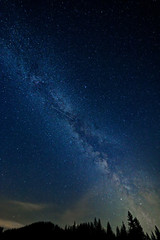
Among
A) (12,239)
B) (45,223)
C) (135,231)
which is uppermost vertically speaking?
(45,223)

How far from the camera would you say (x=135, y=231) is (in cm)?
3712

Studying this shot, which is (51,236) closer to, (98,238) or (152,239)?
(98,238)

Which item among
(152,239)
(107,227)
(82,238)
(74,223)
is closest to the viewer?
(82,238)

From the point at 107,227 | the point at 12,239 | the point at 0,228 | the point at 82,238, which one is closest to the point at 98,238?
the point at 82,238

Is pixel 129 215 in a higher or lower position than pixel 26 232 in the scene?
higher

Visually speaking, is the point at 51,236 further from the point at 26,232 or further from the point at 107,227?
the point at 107,227

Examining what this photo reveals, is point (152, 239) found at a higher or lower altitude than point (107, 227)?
lower

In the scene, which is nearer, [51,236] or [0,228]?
[0,228]

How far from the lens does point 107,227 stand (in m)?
49.7

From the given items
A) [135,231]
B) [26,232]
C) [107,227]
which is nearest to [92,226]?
[107,227]

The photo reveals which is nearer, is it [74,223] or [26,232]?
[26,232]

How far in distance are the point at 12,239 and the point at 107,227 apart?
117ft

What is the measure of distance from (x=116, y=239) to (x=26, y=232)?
98.0ft

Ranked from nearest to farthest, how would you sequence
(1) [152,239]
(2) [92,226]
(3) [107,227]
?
(1) [152,239] → (3) [107,227] → (2) [92,226]
